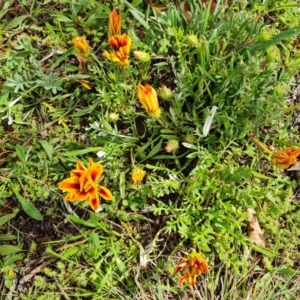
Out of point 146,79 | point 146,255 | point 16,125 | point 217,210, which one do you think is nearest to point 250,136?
point 217,210

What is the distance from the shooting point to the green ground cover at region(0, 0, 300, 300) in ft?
5.56

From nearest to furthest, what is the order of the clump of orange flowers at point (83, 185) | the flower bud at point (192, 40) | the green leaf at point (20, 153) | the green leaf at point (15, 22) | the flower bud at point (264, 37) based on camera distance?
the clump of orange flowers at point (83, 185) < the flower bud at point (264, 37) < the flower bud at point (192, 40) < the green leaf at point (20, 153) < the green leaf at point (15, 22)

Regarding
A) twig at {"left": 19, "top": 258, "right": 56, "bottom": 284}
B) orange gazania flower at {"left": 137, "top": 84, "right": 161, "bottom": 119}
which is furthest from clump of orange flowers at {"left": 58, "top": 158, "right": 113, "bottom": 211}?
twig at {"left": 19, "top": 258, "right": 56, "bottom": 284}

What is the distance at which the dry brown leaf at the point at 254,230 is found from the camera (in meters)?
1.77

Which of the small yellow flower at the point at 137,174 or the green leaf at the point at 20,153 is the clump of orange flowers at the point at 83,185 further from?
the green leaf at the point at 20,153

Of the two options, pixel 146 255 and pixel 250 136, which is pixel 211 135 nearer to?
pixel 250 136

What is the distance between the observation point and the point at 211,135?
1.73m

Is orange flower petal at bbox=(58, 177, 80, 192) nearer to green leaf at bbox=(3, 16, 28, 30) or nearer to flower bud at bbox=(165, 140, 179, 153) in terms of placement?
flower bud at bbox=(165, 140, 179, 153)

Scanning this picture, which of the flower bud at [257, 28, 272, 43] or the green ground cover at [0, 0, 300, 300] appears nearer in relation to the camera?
the flower bud at [257, 28, 272, 43]

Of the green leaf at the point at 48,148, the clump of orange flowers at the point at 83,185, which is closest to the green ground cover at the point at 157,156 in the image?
the green leaf at the point at 48,148

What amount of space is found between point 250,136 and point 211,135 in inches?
5.5

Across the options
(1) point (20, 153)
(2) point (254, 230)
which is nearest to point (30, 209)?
(1) point (20, 153)

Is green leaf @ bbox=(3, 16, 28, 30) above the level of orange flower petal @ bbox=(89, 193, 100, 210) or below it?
above

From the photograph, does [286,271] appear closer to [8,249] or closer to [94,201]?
[94,201]
